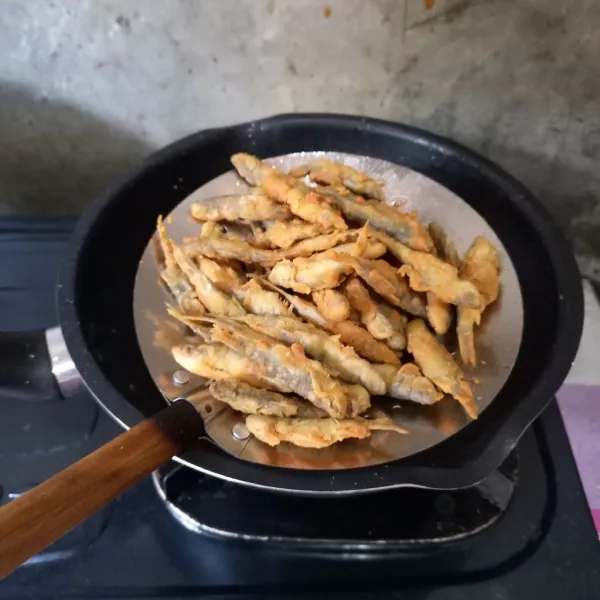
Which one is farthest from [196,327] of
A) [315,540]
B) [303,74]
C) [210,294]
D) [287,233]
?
[303,74]

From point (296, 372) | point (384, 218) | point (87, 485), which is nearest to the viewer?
point (87, 485)

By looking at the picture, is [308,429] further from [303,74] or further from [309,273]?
[303,74]

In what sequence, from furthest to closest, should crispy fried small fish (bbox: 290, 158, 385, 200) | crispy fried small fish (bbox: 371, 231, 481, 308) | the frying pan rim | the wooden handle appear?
crispy fried small fish (bbox: 290, 158, 385, 200), crispy fried small fish (bbox: 371, 231, 481, 308), the frying pan rim, the wooden handle

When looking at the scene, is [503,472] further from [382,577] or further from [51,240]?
[51,240]

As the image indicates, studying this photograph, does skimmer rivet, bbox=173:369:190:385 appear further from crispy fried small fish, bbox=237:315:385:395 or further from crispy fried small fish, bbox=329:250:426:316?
crispy fried small fish, bbox=329:250:426:316

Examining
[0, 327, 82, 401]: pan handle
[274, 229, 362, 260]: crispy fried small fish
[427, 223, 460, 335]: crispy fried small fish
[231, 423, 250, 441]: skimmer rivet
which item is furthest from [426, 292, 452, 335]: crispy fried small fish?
[0, 327, 82, 401]: pan handle
